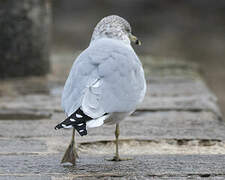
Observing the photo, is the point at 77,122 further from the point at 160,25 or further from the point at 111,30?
the point at 160,25

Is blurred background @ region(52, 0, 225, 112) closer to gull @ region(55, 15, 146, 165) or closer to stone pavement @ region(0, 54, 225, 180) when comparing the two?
stone pavement @ region(0, 54, 225, 180)

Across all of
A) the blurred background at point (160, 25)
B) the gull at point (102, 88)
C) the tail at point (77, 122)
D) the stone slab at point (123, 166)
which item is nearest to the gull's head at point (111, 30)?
the gull at point (102, 88)

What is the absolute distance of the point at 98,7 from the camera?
16469 mm

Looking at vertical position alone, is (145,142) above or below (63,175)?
above

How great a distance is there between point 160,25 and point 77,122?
39.8ft

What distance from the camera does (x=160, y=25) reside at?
51.6ft

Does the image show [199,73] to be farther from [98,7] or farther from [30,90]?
[98,7]

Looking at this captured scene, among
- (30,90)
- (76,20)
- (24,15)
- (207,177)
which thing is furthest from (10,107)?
(76,20)

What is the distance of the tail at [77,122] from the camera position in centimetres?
373

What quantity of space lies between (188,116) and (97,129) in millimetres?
909

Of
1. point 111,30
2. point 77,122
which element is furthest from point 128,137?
point 77,122

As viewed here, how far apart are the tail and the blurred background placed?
865cm

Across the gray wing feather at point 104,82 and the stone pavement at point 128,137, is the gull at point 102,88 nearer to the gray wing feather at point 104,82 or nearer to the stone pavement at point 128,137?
the gray wing feather at point 104,82

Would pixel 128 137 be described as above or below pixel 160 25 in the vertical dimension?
below
